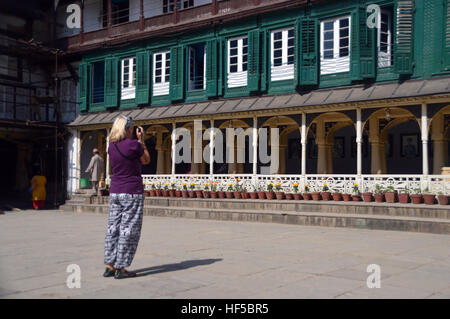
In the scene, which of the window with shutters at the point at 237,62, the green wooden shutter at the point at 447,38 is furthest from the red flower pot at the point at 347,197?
the window with shutters at the point at 237,62

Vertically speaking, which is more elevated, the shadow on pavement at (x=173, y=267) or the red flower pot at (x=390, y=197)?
the red flower pot at (x=390, y=197)

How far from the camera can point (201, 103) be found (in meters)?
21.1

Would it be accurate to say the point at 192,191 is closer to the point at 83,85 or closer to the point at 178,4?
the point at 178,4

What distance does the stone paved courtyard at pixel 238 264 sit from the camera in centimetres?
552

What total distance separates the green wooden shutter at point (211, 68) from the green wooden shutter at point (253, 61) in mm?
A: 1658

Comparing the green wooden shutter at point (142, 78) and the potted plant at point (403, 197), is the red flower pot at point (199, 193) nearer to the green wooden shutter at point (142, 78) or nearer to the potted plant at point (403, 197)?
the green wooden shutter at point (142, 78)

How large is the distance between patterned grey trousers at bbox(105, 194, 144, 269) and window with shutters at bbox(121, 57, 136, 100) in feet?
58.6

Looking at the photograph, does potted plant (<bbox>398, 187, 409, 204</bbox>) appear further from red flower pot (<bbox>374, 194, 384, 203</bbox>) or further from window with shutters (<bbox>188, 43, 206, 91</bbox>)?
window with shutters (<bbox>188, 43, 206, 91</bbox>)

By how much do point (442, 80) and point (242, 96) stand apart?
7.49 meters

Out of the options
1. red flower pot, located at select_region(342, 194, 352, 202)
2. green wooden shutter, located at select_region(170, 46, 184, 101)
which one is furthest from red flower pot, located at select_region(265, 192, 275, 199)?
green wooden shutter, located at select_region(170, 46, 184, 101)

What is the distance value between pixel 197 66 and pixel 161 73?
5.48 ft

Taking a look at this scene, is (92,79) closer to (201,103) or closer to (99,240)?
(201,103)
